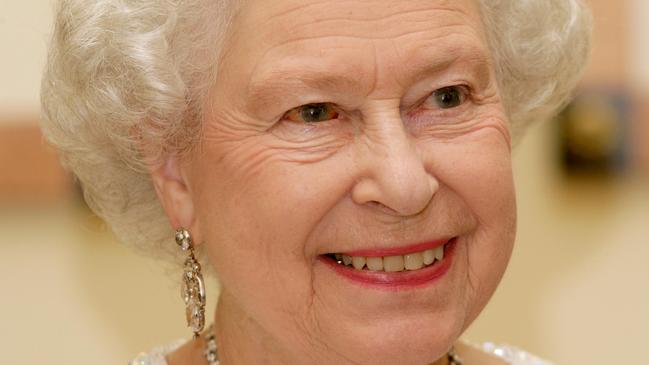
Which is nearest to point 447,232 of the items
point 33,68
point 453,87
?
point 453,87

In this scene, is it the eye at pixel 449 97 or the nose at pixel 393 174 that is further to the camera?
the eye at pixel 449 97

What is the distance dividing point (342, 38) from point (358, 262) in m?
0.33

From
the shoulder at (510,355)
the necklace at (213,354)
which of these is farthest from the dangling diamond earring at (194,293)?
the shoulder at (510,355)

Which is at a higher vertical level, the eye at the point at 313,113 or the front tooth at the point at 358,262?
the eye at the point at 313,113

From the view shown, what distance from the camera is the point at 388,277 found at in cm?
164

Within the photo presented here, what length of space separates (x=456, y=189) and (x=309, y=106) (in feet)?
0.79

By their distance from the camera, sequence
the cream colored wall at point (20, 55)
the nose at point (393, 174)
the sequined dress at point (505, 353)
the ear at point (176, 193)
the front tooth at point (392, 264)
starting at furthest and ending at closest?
1. the cream colored wall at point (20, 55)
2. the sequined dress at point (505, 353)
3. the ear at point (176, 193)
4. the front tooth at point (392, 264)
5. the nose at point (393, 174)

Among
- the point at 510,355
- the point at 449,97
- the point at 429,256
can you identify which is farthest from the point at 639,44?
the point at 429,256

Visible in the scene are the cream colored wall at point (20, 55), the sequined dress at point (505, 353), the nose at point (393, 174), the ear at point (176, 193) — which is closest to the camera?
the nose at point (393, 174)

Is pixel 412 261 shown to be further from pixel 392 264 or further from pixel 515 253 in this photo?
pixel 515 253

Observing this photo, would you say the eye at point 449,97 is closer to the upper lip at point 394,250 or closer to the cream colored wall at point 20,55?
the upper lip at point 394,250

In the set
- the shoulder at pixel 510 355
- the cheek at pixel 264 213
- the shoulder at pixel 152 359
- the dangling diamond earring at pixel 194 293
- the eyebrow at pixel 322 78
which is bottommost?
the shoulder at pixel 510 355

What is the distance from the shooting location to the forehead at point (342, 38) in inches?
61.5

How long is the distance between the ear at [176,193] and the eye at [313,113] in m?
0.24
